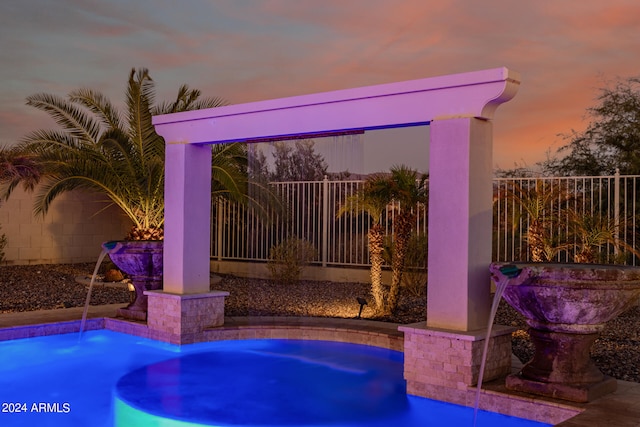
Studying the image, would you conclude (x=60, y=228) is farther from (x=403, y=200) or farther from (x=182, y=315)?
(x=403, y=200)

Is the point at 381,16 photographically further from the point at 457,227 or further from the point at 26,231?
the point at 26,231

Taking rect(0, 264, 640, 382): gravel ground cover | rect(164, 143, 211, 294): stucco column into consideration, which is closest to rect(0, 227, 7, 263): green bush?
rect(0, 264, 640, 382): gravel ground cover

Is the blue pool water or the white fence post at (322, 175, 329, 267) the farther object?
→ the white fence post at (322, 175, 329, 267)

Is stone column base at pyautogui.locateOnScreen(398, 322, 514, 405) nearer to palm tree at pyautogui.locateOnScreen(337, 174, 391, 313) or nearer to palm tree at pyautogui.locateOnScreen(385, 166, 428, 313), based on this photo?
palm tree at pyautogui.locateOnScreen(385, 166, 428, 313)

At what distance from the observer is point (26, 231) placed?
15719 millimetres

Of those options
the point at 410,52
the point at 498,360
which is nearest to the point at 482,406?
A: the point at 498,360

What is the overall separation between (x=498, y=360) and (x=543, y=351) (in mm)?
562

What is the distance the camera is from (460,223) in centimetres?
545

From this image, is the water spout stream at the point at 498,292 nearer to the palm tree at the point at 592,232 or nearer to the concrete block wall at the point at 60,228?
the palm tree at the point at 592,232

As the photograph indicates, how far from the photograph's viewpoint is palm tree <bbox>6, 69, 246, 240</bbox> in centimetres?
1309

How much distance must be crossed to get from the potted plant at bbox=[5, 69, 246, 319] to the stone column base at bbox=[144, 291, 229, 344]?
16.9 ft

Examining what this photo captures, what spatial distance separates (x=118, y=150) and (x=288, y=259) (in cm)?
423

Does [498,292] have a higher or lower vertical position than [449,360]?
higher

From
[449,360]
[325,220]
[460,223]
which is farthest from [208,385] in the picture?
[325,220]
